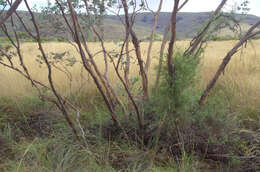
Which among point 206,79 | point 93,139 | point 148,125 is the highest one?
point 206,79

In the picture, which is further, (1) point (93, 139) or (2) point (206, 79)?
(2) point (206, 79)

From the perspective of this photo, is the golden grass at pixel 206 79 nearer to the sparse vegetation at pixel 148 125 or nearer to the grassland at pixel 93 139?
the grassland at pixel 93 139

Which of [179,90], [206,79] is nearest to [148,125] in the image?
[179,90]

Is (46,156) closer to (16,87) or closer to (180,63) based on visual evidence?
(180,63)

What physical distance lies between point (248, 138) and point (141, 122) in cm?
92

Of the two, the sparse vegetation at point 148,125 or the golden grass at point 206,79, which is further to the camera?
the golden grass at point 206,79

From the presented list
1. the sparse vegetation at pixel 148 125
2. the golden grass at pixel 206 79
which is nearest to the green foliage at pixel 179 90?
the sparse vegetation at pixel 148 125

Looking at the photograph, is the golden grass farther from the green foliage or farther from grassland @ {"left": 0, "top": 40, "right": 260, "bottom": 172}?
the green foliage

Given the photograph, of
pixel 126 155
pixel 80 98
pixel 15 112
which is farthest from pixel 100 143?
pixel 15 112

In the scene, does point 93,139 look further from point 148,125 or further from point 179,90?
point 179,90

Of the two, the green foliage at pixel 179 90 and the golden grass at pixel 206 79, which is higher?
the green foliage at pixel 179 90

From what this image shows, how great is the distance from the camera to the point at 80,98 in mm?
2812

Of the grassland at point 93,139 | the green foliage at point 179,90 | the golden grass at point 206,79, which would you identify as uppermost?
the green foliage at point 179,90

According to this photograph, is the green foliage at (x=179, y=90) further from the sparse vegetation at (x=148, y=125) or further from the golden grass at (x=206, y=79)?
the golden grass at (x=206, y=79)
